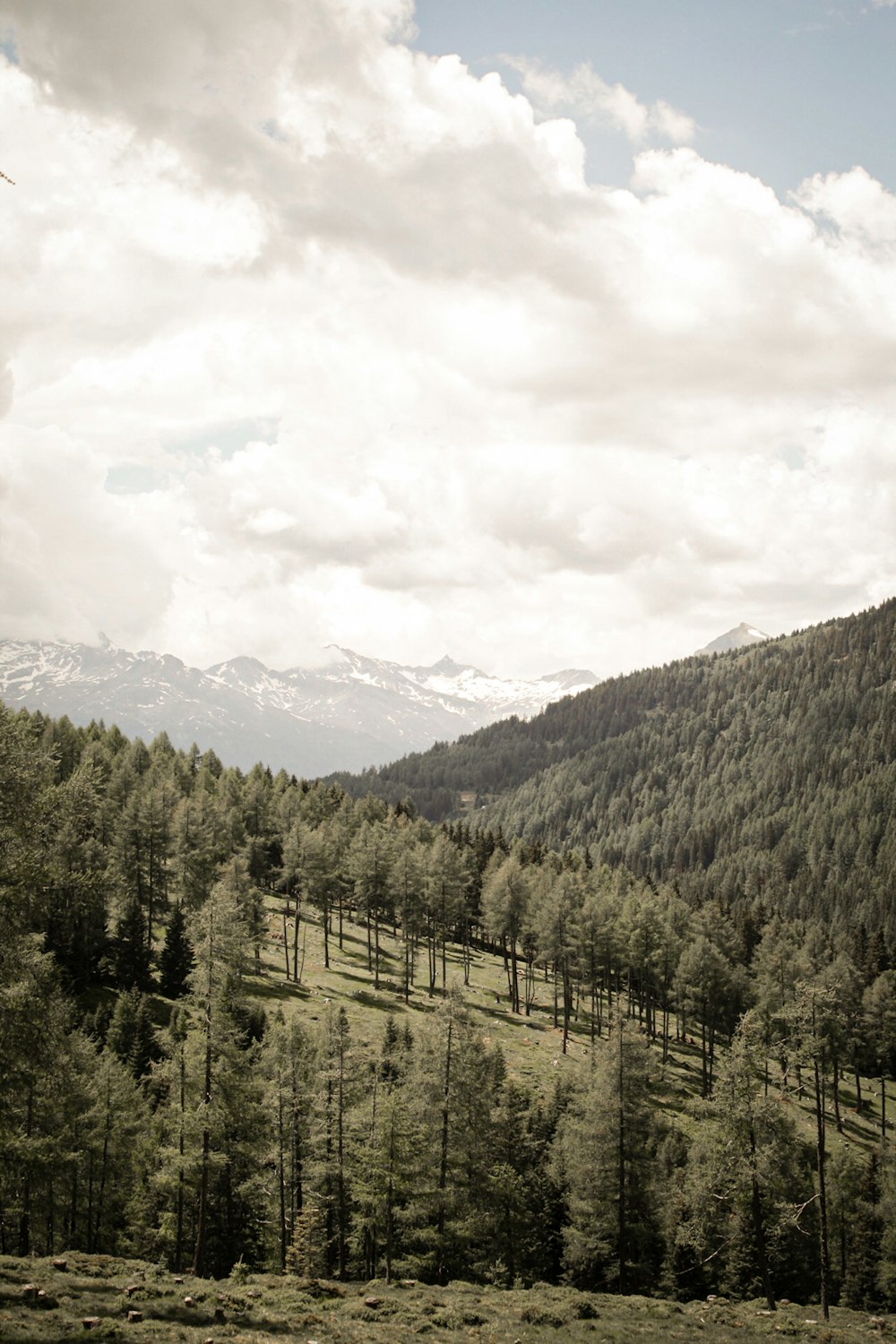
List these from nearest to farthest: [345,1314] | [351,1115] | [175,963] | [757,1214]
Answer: [345,1314]
[757,1214]
[351,1115]
[175,963]

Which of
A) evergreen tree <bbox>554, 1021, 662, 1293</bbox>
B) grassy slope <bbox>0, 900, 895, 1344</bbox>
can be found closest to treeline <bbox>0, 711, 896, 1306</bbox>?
evergreen tree <bbox>554, 1021, 662, 1293</bbox>

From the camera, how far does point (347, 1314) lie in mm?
25984

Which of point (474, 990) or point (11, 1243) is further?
point (474, 990)

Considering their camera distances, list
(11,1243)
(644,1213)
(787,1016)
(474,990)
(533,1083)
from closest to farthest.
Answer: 1. (787,1016)
2. (11,1243)
3. (644,1213)
4. (533,1083)
5. (474,990)

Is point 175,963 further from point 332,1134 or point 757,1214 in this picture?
point 757,1214

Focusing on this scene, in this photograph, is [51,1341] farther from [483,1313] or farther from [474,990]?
[474,990]

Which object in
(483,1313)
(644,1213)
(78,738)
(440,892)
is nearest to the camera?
(483,1313)

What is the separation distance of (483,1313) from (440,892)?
50.8 m

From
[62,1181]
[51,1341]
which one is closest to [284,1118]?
[62,1181]

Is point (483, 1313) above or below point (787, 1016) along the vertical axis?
below

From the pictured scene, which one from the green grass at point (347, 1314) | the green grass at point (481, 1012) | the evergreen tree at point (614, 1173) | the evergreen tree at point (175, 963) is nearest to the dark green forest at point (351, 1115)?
the evergreen tree at point (614, 1173)

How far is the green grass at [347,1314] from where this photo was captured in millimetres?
19625

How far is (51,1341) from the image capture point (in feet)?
55.8

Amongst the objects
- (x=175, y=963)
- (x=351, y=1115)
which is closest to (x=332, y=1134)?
(x=351, y=1115)
